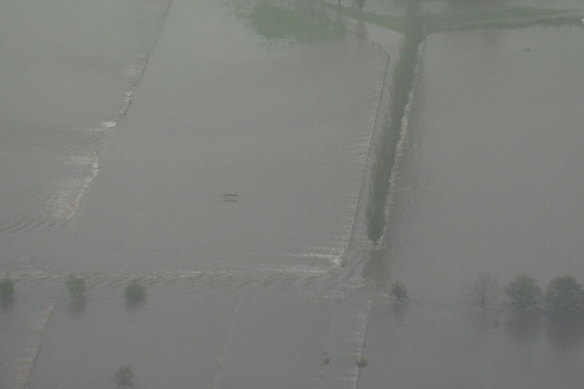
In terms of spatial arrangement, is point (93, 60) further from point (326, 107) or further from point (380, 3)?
point (380, 3)

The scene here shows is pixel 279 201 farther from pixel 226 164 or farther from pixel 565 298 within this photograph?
pixel 565 298

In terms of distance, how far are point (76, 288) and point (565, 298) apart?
3.85m

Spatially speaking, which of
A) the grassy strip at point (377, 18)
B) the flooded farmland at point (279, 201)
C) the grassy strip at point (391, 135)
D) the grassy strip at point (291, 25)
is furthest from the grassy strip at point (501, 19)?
the grassy strip at point (291, 25)

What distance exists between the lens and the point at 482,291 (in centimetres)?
827

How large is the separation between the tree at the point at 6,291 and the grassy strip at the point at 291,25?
19.1 feet

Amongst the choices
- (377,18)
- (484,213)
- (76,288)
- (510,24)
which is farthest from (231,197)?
(510,24)

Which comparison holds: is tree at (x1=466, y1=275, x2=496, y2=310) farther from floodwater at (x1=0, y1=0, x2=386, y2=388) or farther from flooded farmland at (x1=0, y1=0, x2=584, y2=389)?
floodwater at (x1=0, y1=0, x2=386, y2=388)

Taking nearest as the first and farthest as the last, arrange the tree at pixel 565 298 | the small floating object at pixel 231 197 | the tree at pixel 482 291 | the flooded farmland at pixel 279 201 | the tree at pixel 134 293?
1. the flooded farmland at pixel 279 201
2. the tree at pixel 565 298
3. the tree at pixel 482 291
4. the tree at pixel 134 293
5. the small floating object at pixel 231 197

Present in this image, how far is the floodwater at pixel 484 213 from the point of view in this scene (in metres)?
7.77

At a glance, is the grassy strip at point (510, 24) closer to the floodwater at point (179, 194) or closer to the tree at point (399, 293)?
the floodwater at point (179, 194)

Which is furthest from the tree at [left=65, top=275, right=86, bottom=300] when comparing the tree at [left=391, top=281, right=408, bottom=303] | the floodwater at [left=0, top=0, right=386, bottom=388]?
the tree at [left=391, top=281, right=408, bottom=303]

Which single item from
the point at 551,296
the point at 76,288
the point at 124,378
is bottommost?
the point at 124,378

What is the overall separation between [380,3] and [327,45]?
177 centimetres

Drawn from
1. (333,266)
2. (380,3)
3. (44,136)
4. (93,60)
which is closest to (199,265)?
(333,266)
